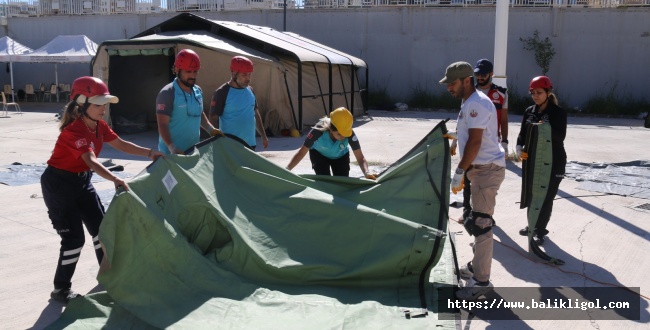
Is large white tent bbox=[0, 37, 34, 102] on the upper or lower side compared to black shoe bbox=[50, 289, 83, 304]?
upper


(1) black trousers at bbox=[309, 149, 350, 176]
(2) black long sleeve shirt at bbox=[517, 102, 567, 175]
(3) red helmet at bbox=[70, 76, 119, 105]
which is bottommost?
(1) black trousers at bbox=[309, 149, 350, 176]

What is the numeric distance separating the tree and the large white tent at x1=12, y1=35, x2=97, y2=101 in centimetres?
1543

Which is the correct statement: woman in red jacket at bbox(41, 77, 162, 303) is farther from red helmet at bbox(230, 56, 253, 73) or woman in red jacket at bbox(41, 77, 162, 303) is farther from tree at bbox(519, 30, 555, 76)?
tree at bbox(519, 30, 555, 76)

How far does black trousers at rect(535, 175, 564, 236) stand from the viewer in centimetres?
566

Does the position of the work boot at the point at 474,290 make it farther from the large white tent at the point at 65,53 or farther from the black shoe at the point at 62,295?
the large white tent at the point at 65,53

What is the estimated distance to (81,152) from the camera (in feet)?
13.6

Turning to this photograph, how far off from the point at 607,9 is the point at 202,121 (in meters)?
19.8

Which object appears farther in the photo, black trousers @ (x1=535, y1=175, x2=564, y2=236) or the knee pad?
black trousers @ (x1=535, y1=175, x2=564, y2=236)

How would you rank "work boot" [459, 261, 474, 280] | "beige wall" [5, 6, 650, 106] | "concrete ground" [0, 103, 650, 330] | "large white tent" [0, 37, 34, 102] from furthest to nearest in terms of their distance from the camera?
"large white tent" [0, 37, 34, 102]
"beige wall" [5, 6, 650, 106]
"work boot" [459, 261, 474, 280]
"concrete ground" [0, 103, 650, 330]

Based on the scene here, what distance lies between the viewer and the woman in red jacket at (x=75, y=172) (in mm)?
4176

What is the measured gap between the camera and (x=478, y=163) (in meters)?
4.59

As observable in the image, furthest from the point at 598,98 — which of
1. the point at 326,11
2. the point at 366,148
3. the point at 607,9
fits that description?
the point at 366,148

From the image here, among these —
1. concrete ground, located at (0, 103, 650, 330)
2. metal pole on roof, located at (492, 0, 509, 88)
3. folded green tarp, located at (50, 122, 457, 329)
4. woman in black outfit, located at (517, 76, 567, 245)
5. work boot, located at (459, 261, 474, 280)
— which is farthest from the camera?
metal pole on roof, located at (492, 0, 509, 88)

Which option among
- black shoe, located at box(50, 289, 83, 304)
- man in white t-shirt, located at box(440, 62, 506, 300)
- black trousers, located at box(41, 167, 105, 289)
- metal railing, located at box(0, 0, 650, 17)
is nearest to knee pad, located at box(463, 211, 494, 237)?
man in white t-shirt, located at box(440, 62, 506, 300)
